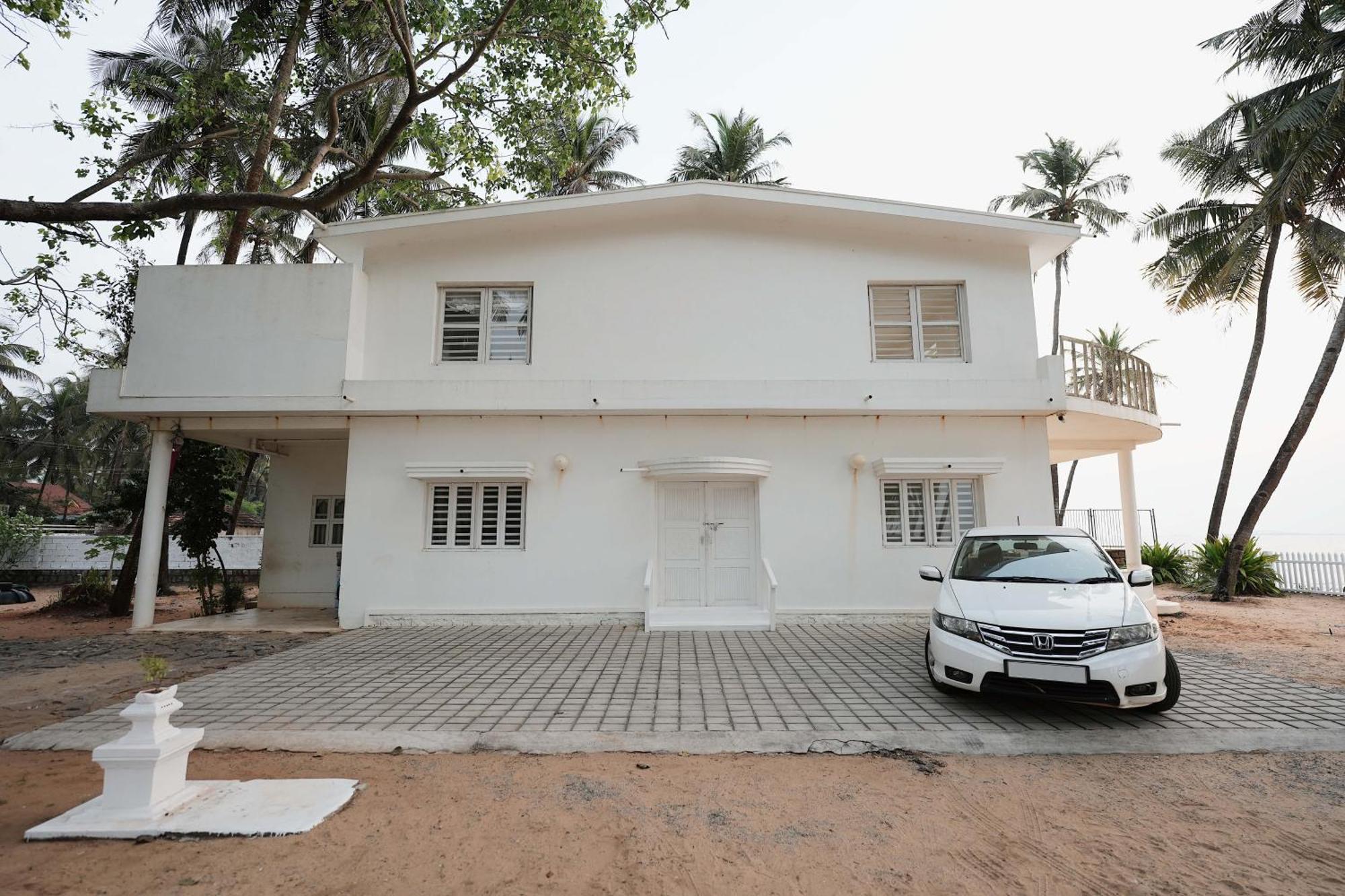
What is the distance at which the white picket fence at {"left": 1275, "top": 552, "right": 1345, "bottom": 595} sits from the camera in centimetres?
1464

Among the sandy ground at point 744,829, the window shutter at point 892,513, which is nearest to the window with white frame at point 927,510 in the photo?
the window shutter at point 892,513

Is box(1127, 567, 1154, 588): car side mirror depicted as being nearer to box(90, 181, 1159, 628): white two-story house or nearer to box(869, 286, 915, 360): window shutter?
box(90, 181, 1159, 628): white two-story house

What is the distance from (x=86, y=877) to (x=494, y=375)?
27.2ft

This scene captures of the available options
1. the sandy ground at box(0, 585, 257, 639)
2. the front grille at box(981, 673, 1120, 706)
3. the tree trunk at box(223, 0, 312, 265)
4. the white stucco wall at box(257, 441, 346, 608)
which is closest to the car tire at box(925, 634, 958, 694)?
the front grille at box(981, 673, 1120, 706)

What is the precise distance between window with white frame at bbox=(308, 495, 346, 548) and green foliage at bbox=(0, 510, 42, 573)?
1554 centimetres

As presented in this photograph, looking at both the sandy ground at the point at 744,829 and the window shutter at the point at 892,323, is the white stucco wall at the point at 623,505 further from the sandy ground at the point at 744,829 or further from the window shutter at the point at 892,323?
the sandy ground at the point at 744,829

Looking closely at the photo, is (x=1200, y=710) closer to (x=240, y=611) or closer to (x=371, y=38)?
(x=240, y=611)

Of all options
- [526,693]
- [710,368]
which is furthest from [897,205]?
[526,693]

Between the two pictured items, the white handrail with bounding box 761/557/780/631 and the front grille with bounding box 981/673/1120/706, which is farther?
the white handrail with bounding box 761/557/780/631

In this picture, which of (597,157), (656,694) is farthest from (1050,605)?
(597,157)

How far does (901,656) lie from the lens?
7.58m

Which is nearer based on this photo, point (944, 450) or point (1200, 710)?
point (1200, 710)

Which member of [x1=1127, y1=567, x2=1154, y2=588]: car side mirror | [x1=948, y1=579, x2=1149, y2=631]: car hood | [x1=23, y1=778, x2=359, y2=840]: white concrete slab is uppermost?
[x1=1127, y1=567, x2=1154, y2=588]: car side mirror

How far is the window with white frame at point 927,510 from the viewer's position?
10.2 metres
